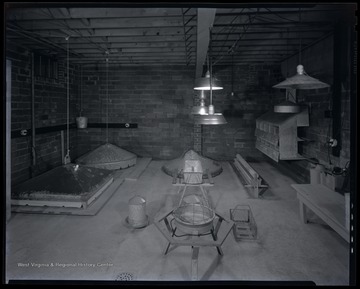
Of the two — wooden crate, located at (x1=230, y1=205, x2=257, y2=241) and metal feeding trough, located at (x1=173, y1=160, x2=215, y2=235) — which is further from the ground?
metal feeding trough, located at (x1=173, y1=160, x2=215, y2=235)

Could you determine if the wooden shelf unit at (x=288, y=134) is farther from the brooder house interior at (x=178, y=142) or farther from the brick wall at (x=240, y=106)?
the brick wall at (x=240, y=106)

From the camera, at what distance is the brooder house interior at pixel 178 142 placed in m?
3.59

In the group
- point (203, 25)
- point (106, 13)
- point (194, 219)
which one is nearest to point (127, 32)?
point (106, 13)

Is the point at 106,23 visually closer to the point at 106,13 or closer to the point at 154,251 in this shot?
the point at 106,13

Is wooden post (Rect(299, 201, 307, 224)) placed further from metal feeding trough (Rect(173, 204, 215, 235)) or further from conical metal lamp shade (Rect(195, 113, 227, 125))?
conical metal lamp shade (Rect(195, 113, 227, 125))

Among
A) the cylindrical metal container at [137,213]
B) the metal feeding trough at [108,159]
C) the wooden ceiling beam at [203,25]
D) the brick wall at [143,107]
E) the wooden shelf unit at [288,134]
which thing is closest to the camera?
the wooden ceiling beam at [203,25]

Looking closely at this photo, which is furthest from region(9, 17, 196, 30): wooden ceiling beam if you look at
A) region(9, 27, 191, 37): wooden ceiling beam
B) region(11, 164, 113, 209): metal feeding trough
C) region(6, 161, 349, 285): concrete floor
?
region(6, 161, 349, 285): concrete floor

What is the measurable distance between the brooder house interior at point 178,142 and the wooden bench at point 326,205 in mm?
27

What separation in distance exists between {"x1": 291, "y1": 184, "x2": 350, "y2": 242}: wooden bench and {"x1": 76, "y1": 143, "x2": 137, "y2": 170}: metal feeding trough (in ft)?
17.2

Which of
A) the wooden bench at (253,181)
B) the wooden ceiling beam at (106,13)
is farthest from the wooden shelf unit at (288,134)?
the wooden ceiling beam at (106,13)

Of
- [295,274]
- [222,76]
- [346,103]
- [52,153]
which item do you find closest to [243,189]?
[346,103]

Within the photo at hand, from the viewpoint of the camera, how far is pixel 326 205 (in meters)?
4.14

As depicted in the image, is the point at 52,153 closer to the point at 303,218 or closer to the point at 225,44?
the point at 225,44

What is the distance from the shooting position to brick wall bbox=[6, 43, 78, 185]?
661 centimetres
